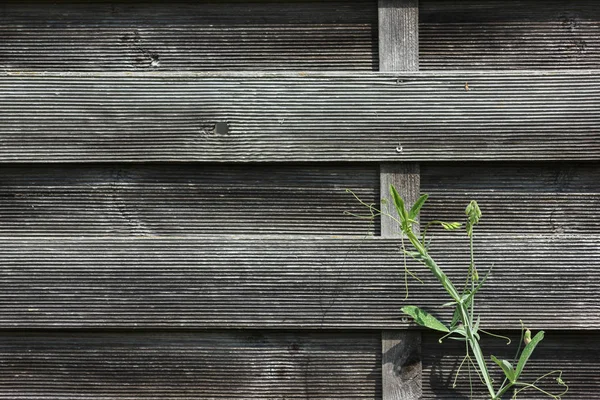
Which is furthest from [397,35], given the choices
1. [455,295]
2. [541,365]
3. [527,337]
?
[541,365]

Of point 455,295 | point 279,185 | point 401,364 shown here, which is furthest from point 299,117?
point 401,364

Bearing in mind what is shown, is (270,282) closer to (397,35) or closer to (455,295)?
(455,295)

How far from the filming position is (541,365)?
1.23 metres

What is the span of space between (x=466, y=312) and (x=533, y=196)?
32 cm

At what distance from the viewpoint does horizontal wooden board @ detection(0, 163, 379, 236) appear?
1.22 m

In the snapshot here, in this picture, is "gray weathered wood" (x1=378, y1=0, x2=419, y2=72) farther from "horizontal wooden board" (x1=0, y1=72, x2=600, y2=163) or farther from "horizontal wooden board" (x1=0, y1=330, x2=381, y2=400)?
"horizontal wooden board" (x1=0, y1=330, x2=381, y2=400)

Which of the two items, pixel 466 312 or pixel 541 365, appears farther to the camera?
pixel 541 365

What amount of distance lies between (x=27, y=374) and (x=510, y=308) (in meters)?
1.14

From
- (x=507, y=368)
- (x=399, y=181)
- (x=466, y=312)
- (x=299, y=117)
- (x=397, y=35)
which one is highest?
(x=397, y=35)

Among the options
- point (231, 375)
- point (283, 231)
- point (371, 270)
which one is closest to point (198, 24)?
point (283, 231)

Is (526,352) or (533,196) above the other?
(533,196)

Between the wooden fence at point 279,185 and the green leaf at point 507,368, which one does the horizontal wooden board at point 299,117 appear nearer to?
the wooden fence at point 279,185

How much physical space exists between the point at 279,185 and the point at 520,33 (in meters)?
0.66

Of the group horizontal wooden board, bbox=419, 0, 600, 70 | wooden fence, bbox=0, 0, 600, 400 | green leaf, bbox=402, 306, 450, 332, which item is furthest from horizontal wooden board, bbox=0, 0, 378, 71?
green leaf, bbox=402, 306, 450, 332
